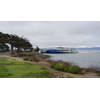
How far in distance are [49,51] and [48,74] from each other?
233mm

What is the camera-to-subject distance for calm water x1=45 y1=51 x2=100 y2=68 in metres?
3.08

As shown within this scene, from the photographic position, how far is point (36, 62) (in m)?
3.15

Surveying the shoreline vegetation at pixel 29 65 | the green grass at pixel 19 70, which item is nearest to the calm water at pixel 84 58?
the shoreline vegetation at pixel 29 65

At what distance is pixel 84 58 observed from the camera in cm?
309

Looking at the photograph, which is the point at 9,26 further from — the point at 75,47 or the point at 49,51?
the point at 75,47

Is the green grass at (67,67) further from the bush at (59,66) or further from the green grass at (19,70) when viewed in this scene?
the green grass at (19,70)

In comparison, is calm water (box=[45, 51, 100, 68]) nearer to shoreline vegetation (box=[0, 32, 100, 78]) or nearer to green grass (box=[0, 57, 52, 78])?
shoreline vegetation (box=[0, 32, 100, 78])

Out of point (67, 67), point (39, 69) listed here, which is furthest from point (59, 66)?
point (39, 69)

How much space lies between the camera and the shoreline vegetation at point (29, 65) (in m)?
3.13

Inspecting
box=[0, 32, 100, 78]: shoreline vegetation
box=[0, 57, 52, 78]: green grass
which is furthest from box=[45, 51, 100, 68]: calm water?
box=[0, 57, 52, 78]: green grass

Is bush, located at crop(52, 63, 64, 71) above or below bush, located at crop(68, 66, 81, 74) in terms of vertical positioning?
above

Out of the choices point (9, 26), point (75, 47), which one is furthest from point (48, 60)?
point (9, 26)

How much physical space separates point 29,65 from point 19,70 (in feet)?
0.37

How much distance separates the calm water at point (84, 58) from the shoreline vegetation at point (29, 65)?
0.04 meters
